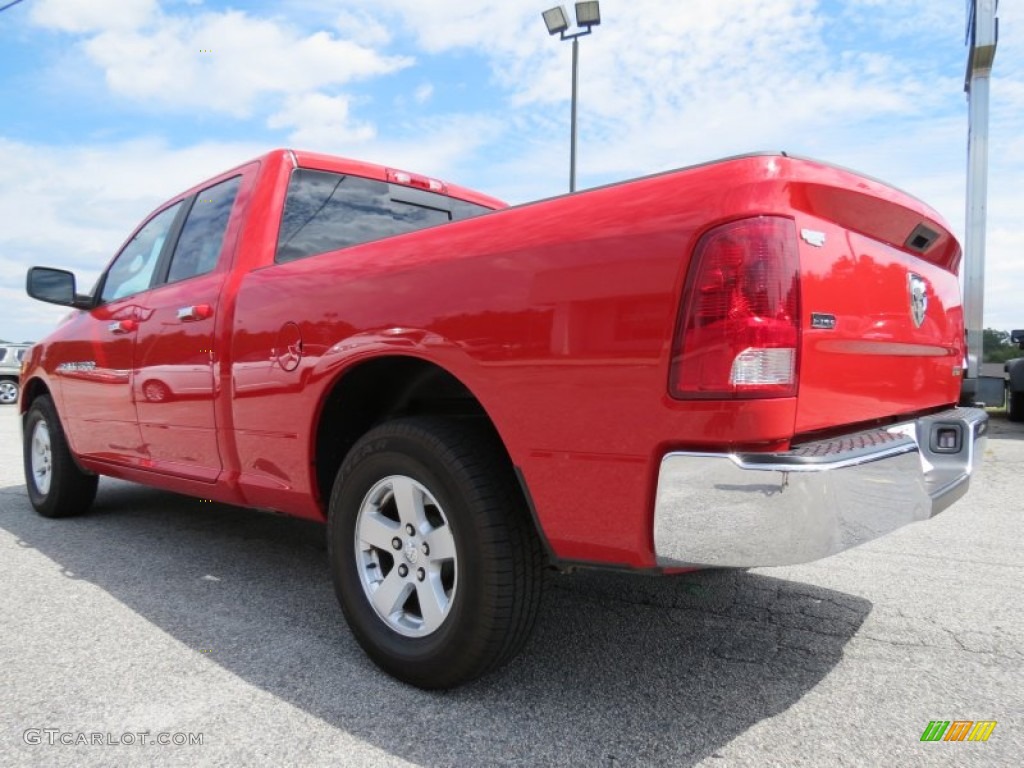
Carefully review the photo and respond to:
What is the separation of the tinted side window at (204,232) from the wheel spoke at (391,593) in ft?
5.91

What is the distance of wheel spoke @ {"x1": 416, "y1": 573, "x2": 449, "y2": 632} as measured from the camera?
2.29 m

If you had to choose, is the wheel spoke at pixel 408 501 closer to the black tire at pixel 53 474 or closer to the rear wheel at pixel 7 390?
the black tire at pixel 53 474

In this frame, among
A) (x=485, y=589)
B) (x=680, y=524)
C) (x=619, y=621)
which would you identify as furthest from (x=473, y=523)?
(x=619, y=621)

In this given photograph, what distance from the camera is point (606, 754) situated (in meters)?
1.96

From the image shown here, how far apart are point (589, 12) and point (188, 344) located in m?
8.58

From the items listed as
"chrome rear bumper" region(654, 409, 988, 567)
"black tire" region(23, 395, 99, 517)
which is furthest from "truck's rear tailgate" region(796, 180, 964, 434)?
"black tire" region(23, 395, 99, 517)

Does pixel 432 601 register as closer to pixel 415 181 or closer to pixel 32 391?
pixel 415 181

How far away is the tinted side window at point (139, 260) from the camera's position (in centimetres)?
407

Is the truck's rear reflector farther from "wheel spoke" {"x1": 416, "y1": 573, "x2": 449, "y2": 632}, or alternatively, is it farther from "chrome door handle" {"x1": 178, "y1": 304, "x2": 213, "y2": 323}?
"wheel spoke" {"x1": 416, "y1": 573, "x2": 449, "y2": 632}

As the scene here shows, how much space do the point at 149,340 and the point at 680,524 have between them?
2894 mm

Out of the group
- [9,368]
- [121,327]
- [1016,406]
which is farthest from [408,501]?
[9,368]

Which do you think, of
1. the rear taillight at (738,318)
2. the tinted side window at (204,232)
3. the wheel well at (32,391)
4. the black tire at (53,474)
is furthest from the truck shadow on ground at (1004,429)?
the wheel well at (32,391)

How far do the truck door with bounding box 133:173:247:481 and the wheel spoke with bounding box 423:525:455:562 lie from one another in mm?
1361

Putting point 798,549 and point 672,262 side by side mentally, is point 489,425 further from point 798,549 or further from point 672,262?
point 798,549
